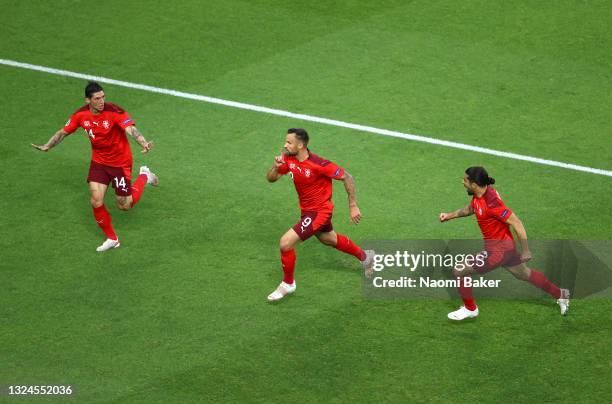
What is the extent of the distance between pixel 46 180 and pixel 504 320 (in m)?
8.19

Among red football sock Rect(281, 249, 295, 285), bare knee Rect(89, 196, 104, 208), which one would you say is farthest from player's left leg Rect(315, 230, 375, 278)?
bare knee Rect(89, 196, 104, 208)

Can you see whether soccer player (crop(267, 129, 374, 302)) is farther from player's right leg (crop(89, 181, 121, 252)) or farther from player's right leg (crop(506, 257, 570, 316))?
player's right leg (crop(89, 181, 121, 252))

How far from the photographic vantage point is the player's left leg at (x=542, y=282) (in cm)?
1534

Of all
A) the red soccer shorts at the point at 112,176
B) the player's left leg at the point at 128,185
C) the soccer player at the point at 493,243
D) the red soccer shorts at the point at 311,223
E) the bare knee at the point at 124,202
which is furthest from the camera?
the bare knee at the point at 124,202

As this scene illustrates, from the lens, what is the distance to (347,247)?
16156 millimetres

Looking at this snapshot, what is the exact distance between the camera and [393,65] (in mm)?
22359

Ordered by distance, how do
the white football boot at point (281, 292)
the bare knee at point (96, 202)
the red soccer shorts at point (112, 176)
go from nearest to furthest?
the white football boot at point (281, 292)
the bare knee at point (96, 202)
the red soccer shorts at point (112, 176)

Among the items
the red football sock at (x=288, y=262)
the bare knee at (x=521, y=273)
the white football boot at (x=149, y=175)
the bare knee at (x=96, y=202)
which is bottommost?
the bare knee at (x=521, y=273)

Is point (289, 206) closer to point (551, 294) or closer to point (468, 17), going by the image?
point (551, 294)

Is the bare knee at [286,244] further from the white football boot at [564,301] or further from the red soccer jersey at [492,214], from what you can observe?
the white football boot at [564,301]

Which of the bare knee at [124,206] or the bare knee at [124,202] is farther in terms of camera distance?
the bare knee at [124,206]

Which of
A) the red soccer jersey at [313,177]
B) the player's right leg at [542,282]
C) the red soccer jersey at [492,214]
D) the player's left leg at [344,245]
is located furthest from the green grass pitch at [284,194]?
the red soccer jersey at [313,177]

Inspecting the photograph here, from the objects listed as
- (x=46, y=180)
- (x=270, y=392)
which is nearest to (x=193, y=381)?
(x=270, y=392)

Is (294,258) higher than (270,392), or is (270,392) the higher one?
(294,258)
